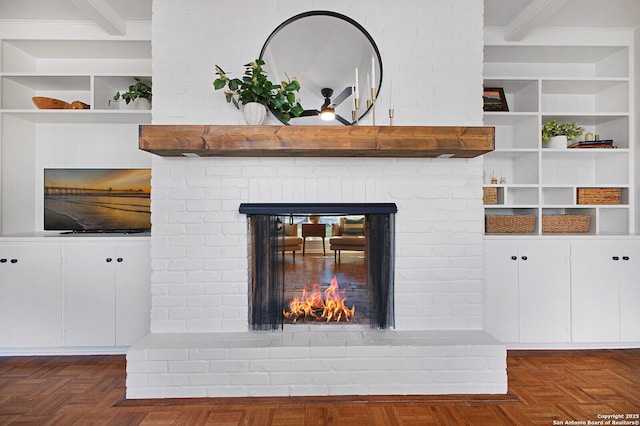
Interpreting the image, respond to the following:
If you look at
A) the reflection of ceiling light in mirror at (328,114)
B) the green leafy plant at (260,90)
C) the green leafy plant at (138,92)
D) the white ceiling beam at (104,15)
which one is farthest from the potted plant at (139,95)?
the reflection of ceiling light in mirror at (328,114)

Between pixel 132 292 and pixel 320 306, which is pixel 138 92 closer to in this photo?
pixel 132 292

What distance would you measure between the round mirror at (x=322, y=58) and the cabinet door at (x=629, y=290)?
2.13 meters

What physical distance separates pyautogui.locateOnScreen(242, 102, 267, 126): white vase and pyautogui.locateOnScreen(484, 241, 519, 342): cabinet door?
68.3 inches

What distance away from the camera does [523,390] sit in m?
2.01

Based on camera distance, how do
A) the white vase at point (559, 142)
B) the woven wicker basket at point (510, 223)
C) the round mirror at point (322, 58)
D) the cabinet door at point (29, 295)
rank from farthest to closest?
the white vase at point (559, 142)
the woven wicker basket at point (510, 223)
the cabinet door at point (29, 295)
the round mirror at point (322, 58)

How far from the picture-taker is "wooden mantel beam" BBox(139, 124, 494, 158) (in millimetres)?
1889

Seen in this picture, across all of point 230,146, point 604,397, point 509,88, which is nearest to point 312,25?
point 230,146

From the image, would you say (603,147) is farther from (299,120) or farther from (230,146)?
(230,146)

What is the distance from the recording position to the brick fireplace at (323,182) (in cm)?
215

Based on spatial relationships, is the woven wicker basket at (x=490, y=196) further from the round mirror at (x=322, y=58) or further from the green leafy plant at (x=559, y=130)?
the round mirror at (x=322, y=58)

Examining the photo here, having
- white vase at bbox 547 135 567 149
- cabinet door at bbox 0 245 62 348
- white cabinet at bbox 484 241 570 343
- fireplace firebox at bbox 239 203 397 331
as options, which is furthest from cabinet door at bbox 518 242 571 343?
cabinet door at bbox 0 245 62 348

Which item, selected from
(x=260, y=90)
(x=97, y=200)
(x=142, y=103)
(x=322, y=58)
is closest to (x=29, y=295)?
(x=97, y=200)

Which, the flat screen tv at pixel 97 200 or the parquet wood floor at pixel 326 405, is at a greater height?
the flat screen tv at pixel 97 200

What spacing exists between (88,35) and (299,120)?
180 cm
